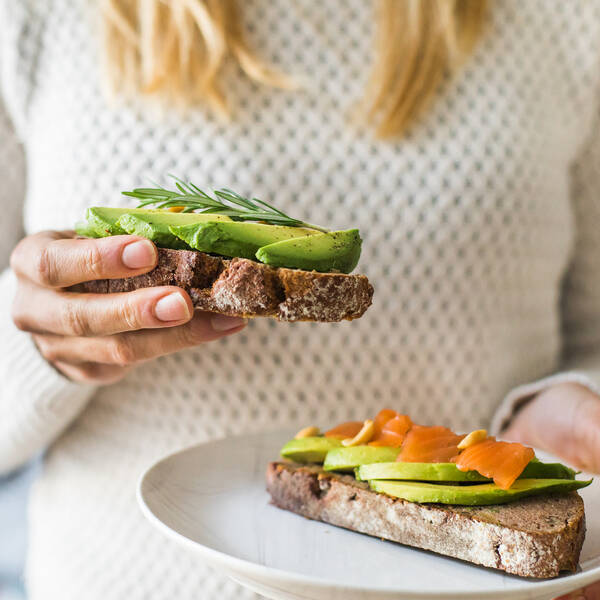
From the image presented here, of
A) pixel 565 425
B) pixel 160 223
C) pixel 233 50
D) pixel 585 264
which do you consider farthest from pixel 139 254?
pixel 585 264

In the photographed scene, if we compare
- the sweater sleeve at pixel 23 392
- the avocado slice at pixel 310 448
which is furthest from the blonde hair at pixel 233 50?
the avocado slice at pixel 310 448

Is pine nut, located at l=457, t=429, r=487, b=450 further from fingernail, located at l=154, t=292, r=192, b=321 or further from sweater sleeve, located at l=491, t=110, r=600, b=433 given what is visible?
sweater sleeve, located at l=491, t=110, r=600, b=433

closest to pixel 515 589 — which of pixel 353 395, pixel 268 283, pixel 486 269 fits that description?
pixel 268 283

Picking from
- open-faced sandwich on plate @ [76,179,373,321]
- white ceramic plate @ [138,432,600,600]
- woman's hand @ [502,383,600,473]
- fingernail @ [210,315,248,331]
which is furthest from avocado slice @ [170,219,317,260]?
woman's hand @ [502,383,600,473]

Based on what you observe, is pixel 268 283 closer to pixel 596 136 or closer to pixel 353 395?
pixel 353 395

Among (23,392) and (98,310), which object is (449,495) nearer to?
(98,310)

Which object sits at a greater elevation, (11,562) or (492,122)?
(492,122)

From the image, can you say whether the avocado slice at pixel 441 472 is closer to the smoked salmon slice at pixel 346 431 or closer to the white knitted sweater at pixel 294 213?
the smoked salmon slice at pixel 346 431
